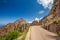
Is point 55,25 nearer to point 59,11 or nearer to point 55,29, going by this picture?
point 55,29

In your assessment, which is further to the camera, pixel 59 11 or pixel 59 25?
pixel 59 11

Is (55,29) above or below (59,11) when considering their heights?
below

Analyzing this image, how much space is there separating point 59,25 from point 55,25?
3.97ft

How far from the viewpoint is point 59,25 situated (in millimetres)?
26469

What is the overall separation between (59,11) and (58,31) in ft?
47.1

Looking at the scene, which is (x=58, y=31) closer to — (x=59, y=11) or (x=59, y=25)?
(x=59, y=25)

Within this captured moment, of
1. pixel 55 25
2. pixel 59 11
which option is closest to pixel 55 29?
pixel 55 25

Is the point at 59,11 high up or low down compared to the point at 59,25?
up

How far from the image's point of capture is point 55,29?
→ 2775 centimetres

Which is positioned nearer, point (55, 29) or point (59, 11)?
point (55, 29)

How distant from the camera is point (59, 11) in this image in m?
39.8

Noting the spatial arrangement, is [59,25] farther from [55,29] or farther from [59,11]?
[59,11]

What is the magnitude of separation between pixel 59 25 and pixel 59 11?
1398 centimetres

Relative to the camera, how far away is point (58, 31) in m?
26.5
